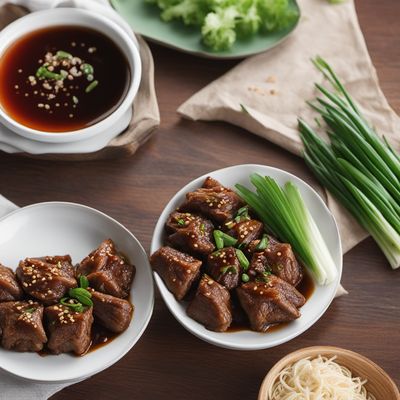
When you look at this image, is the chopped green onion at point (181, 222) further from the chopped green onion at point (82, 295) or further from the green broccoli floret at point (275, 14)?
the green broccoli floret at point (275, 14)

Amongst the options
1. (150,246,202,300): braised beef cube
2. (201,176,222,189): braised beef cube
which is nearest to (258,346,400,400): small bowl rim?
(150,246,202,300): braised beef cube

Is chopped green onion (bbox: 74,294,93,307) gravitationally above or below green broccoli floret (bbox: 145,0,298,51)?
below

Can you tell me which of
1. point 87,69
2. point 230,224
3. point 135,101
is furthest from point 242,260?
point 87,69

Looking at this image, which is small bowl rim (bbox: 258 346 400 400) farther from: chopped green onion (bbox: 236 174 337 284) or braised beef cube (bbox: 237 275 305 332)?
chopped green onion (bbox: 236 174 337 284)

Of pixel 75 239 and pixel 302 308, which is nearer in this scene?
pixel 302 308

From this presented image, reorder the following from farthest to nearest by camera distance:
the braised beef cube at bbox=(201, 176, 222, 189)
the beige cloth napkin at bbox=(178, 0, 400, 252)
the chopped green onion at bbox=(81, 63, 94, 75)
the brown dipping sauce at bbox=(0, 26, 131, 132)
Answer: the beige cloth napkin at bbox=(178, 0, 400, 252) < the chopped green onion at bbox=(81, 63, 94, 75) < the brown dipping sauce at bbox=(0, 26, 131, 132) < the braised beef cube at bbox=(201, 176, 222, 189)

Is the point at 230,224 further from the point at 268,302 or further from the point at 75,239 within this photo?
the point at 75,239
